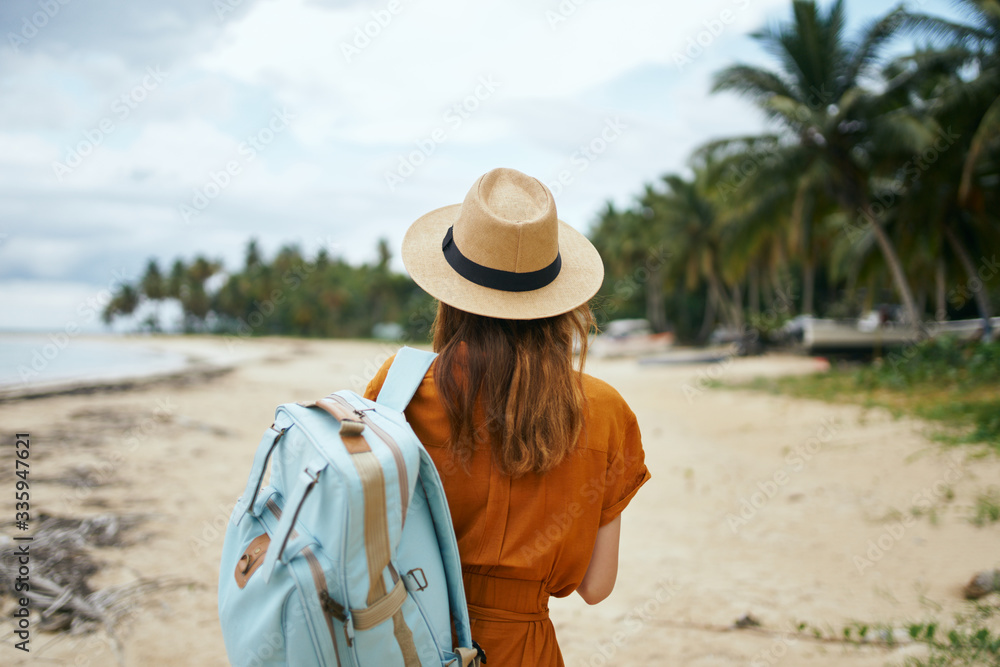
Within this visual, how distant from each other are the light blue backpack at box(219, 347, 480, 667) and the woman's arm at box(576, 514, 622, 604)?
344 mm

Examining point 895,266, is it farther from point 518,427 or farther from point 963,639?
point 518,427

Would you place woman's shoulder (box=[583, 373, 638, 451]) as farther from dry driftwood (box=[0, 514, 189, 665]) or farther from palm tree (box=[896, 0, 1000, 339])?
palm tree (box=[896, 0, 1000, 339])

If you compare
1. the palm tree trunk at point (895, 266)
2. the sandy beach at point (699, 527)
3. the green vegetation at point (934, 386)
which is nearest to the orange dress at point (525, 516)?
the sandy beach at point (699, 527)

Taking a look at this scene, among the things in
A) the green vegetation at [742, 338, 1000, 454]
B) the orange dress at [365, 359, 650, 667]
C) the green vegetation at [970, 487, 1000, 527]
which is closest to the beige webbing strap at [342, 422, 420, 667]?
the orange dress at [365, 359, 650, 667]

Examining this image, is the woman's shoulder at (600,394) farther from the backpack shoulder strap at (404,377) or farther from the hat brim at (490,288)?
the backpack shoulder strap at (404,377)

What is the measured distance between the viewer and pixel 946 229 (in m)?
14.1

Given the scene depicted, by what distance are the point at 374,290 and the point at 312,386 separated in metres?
30.5

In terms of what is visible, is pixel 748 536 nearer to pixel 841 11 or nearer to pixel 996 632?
pixel 996 632

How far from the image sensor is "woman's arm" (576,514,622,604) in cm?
131

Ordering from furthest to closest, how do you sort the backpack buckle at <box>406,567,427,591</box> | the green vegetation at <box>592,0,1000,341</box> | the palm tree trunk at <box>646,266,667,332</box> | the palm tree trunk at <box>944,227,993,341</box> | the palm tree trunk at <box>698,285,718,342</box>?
the palm tree trunk at <box>646,266,667,332</box> < the palm tree trunk at <box>698,285,718,342</box> < the palm tree trunk at <box>944,227,993,341</box> < the green vegetation at <box>592,0,1000,341</box> < the backpack buckle at <box>406,567,427,591</box>

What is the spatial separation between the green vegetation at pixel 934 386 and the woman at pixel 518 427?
6486 millimetres

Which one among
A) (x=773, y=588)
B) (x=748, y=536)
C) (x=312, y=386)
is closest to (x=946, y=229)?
(x=748, y=536)

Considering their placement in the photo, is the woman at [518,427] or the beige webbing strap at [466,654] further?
the woman at [518,427]

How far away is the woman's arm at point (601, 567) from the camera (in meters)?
1.31
